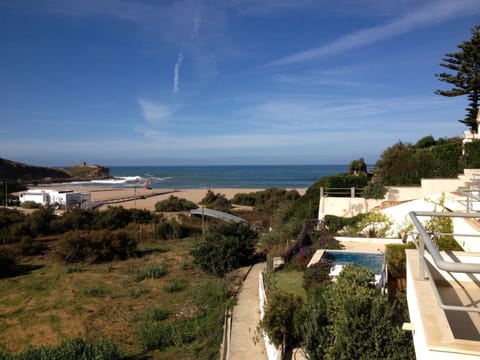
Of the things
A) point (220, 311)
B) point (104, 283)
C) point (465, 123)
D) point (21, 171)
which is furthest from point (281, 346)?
point (21, 171)

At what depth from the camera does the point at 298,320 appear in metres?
5.52

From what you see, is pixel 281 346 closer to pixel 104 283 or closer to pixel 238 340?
pixel 238 340

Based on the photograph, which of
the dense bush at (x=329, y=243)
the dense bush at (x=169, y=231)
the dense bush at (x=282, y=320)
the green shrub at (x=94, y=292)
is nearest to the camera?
the dense bush at (x=282, y=320)

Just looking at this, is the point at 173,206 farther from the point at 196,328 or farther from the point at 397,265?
the point at 397,265

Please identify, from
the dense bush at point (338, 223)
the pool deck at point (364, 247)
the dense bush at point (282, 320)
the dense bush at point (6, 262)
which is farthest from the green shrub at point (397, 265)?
the dense bush at point (6, 262)

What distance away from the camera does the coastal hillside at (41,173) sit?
83.8 metres

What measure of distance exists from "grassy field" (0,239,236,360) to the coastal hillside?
73929mm

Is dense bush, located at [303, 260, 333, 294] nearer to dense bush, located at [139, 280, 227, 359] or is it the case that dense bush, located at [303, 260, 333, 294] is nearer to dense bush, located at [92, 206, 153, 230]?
dense bush, located at [139, 280, 227, 359]

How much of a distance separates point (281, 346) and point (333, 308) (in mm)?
1319

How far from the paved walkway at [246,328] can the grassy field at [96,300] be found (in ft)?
2.21


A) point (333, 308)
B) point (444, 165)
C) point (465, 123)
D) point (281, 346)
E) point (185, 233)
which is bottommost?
point (185, 233)

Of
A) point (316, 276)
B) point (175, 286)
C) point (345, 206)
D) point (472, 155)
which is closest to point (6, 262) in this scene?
point (175, 286)

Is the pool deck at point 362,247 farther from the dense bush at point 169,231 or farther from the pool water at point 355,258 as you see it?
the dense bush at point 169,231

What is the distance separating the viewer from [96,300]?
10797 mm
